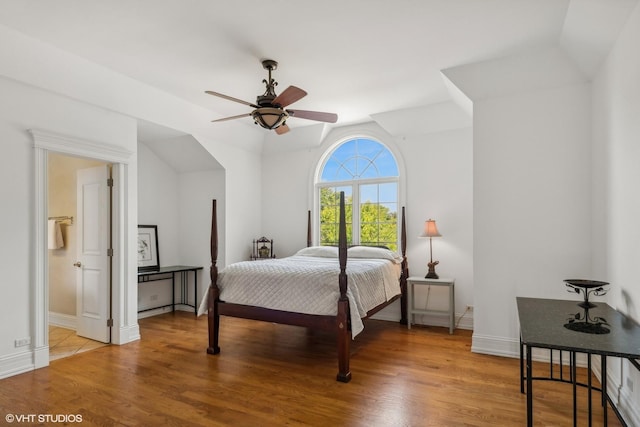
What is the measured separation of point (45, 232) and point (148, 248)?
210cm

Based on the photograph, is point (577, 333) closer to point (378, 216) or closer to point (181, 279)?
point (378, 216)

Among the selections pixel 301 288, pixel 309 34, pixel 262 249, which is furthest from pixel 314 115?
pixel 262 249

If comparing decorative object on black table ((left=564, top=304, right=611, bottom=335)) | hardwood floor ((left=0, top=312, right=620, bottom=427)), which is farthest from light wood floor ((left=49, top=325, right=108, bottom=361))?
decorative object on black table ((left=564, top=304, right=611, bottom=335))

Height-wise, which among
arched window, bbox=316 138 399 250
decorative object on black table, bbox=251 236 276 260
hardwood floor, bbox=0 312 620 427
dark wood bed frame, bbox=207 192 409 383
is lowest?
hardwood floor, bbox=0 312 620 427

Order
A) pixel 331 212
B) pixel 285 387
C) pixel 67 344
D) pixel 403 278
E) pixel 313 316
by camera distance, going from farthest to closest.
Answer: pixel 331 212 → pixel 403 278 → pixel 67 344 → pixel 313 316 → pixel 285 387

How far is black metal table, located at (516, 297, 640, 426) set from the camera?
1.87 metres

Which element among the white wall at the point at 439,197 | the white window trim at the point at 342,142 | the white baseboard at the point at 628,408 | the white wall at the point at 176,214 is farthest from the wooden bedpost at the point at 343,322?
the white wall at the point at 176,214

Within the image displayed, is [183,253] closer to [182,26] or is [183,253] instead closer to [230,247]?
[230,247]

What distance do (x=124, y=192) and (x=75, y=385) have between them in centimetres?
203

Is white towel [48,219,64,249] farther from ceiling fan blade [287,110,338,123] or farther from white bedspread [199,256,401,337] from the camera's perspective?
ceiling fan blade [287,110,338,123]

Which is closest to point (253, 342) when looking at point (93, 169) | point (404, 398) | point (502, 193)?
point (404, 398)

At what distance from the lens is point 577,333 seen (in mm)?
2102

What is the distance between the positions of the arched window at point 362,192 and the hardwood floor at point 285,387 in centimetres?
176

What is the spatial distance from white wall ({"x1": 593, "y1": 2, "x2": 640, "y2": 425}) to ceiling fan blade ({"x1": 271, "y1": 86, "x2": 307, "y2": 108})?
2.25 metres
